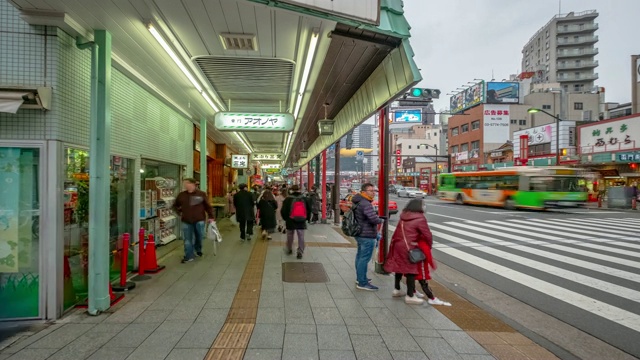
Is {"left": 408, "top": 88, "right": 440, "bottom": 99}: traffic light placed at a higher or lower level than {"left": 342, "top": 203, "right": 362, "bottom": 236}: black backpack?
higher

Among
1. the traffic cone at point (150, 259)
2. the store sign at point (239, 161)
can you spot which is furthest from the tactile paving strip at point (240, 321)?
the store sign at point (239, 161)

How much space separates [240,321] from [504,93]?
6436 centimetres

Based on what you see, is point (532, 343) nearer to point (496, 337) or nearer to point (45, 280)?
point (496, 337)

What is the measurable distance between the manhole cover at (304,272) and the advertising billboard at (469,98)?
60.1m

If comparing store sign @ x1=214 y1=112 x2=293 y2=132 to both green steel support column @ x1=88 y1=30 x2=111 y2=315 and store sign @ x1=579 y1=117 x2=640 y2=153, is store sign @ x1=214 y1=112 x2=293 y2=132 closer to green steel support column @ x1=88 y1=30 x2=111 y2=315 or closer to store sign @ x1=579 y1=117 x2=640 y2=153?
green steel support column @ x1=88 y1=30 x2=111 y2=315

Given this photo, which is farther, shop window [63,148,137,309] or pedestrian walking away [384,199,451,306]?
pedestrian walking away [384,199,451,306]

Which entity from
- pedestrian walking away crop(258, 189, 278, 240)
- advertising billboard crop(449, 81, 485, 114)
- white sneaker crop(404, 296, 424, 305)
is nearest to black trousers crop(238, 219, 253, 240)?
pedestrian walking away crop(258, 189, 278, 240)

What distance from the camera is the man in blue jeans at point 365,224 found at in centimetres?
592

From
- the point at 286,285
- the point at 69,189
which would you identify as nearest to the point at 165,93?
the point at 69,189

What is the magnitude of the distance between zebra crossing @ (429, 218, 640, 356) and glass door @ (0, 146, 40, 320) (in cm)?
721

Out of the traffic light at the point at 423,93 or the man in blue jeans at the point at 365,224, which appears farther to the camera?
the traffic light at the point at 423,93

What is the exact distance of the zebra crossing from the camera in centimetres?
551

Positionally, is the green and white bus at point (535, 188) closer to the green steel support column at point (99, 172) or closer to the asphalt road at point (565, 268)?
the asphalt road at point (565, 268)

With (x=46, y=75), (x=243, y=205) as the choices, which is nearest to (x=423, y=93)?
(x=243, y=205)
